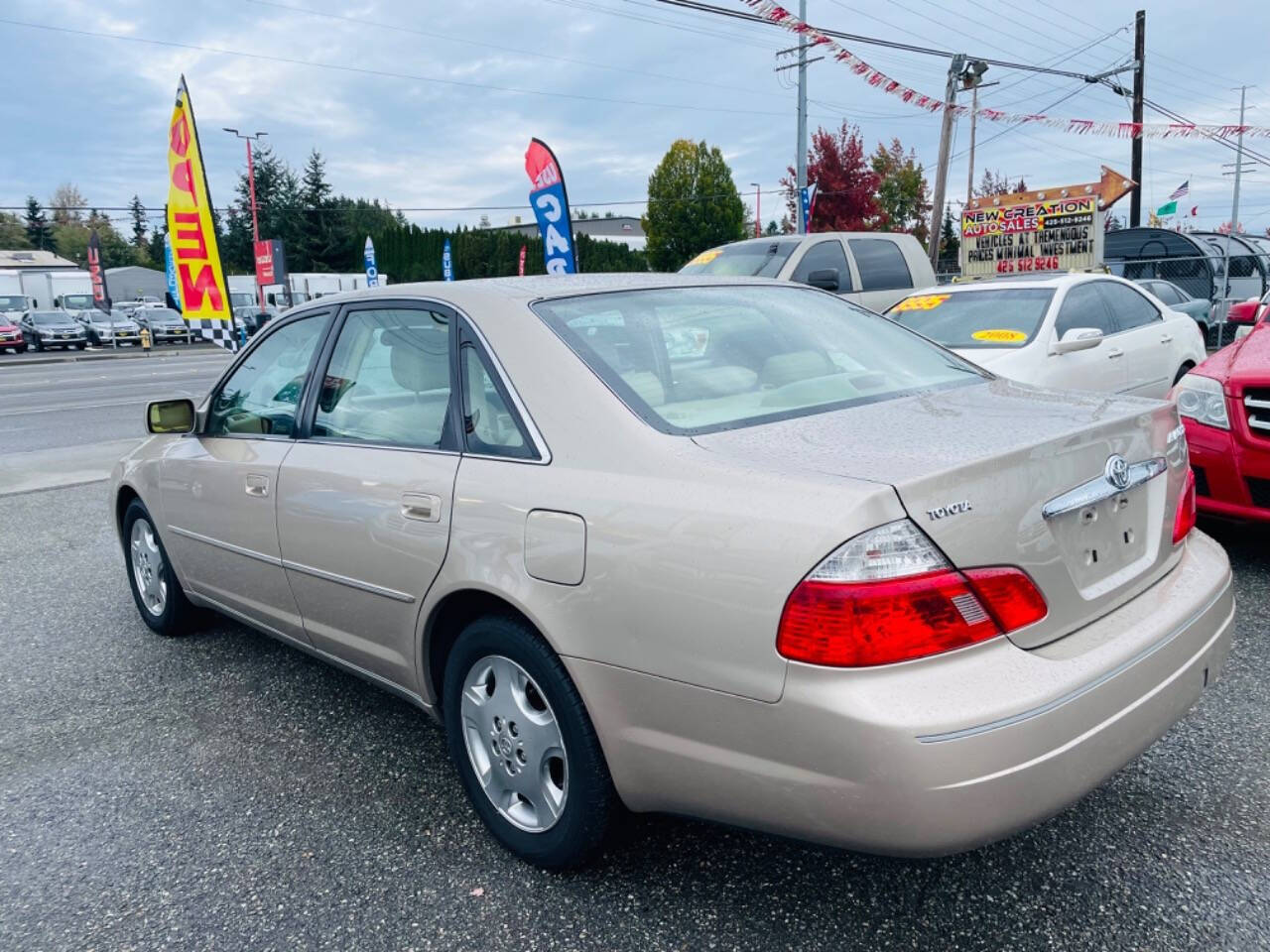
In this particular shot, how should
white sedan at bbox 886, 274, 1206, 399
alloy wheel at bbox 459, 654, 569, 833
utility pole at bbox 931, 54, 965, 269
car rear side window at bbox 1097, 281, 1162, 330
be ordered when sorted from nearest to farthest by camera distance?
alloy wheel at bbox 459, 654, 569, 833, white sedan at bbox 886, 274, 1206, 399, car rear side window at bbox 1097, 281, 1162, 330, utility pole at bbox 931, 54, 965, 269

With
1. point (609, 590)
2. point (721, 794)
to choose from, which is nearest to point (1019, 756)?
point (721, 794)

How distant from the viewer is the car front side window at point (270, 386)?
11.4 ft

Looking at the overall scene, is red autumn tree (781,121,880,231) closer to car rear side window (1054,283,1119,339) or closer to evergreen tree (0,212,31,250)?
car rear side window (1054,283,1119,339)

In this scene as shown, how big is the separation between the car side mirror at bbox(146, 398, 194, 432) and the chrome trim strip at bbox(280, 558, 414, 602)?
1.06m

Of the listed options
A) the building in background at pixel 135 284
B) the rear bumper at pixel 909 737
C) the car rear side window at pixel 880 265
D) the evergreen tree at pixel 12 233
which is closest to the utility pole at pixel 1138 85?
the car rear side window at pixel 880 265

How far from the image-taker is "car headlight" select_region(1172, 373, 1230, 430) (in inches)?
181

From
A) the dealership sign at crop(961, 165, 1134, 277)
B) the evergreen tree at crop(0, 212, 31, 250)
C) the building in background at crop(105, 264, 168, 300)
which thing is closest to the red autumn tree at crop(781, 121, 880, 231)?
the dealership sign at crop(961, 165, 1134, 277)

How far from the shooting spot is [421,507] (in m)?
2.68

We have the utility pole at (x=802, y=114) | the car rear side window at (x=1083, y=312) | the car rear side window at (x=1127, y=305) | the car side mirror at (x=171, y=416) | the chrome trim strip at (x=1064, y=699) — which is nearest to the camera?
the chrome trim strip at (x=1064, y=699)

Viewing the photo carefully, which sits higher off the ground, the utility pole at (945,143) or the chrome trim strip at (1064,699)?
the utility pole at (945,143)

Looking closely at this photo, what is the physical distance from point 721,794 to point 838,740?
1.15 ft

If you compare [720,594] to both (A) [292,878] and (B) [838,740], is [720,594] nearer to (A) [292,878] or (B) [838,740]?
(B) [838,740]

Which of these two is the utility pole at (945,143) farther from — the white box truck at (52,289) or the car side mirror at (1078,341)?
the white box truck at (52,289)

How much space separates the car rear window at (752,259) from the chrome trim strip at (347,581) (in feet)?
23.6
